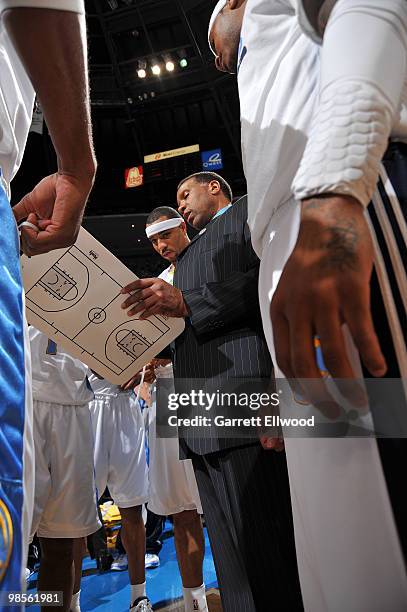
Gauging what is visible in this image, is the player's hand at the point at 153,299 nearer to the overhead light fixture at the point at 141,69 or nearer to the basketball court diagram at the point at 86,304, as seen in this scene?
the basketball court diagram at the point at 86,304

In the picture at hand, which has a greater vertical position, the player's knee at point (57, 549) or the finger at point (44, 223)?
the finger at point (44, 223)

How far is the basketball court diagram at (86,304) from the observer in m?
1.49

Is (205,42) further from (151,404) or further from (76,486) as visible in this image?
(76,486)

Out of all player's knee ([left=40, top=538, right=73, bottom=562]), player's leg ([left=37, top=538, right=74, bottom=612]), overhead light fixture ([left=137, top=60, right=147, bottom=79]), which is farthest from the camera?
overhead light fixture ([left=137, top=60, right=147, bottom=79])

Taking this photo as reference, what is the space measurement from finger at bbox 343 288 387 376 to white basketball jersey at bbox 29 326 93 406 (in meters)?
2.60

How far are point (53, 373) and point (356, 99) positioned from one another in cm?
267

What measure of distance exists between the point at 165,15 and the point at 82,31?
1212 centimetres

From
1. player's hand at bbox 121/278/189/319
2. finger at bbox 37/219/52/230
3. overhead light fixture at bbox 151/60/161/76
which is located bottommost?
finger at bbox 37/219/52/230

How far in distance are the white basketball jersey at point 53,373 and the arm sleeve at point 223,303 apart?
1.43 meters

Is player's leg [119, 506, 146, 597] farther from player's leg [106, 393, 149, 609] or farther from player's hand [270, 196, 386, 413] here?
player's hand [270, 196, 386, 413]

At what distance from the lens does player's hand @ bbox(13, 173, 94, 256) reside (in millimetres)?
1121

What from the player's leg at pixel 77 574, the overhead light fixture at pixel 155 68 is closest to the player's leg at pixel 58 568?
the player's leg at pixel 77 574

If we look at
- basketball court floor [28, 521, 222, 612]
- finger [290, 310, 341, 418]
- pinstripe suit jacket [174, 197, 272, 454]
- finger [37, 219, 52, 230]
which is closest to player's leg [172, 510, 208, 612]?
basketball court floor [28, 521, 222, 612]

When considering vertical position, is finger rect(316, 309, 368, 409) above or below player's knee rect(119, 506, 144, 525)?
below
